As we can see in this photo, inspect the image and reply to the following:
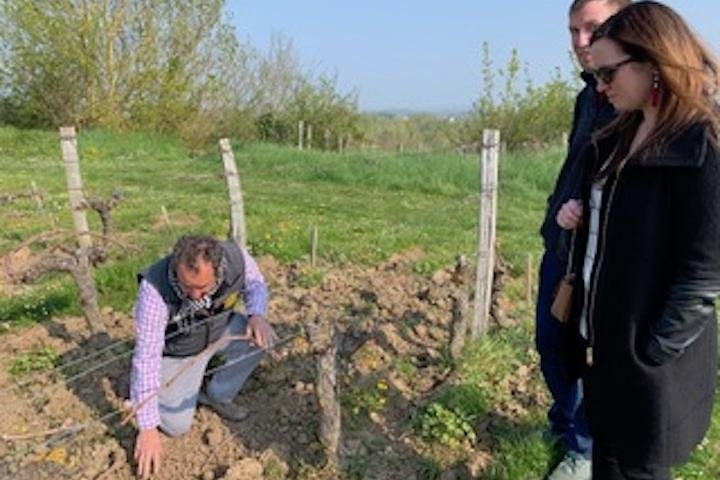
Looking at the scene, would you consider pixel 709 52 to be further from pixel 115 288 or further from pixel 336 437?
pixel 115 288

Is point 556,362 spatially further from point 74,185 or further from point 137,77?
point 137,77

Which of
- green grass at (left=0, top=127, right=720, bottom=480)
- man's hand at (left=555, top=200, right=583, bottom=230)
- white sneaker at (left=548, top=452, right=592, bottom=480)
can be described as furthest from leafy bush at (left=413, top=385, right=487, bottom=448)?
man's hand at (left=555, top=200, right=583, bottom=230)

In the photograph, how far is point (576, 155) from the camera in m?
2.70

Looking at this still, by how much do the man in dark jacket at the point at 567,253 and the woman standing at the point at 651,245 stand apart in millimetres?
274

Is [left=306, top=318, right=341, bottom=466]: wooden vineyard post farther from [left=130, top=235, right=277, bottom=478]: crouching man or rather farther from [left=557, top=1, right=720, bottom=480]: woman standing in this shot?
[left=557, top=1, right=720, bottom=480]: woman standing

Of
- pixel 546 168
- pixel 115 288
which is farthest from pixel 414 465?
pixel 546 168

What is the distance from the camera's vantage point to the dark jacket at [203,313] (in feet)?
11.8

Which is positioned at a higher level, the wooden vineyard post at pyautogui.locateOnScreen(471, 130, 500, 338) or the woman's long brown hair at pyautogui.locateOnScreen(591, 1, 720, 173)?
the woman's long brown hair at pyautogui.locateOnScreen(591, 1, 720, 173)

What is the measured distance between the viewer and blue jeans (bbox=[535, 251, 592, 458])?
116 inches

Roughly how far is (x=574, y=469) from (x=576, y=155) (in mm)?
1385

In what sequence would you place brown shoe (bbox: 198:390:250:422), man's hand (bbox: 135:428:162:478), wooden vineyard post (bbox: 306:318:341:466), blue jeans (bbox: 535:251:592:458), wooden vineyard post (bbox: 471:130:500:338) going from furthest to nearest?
wooden vineyard post (bbox: 471:130:500:338) → brown shoe (bbox: 198:390:250:422) → man's hand (bbox: 135:428:162:478) → wooden vineyard post (bbox: 306:318:341:466) → blue jeans (bbox: 535:251:592:458)

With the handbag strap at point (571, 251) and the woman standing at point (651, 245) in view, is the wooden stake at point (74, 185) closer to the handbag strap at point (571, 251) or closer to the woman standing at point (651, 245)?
the handbag strap at point (571, 251)

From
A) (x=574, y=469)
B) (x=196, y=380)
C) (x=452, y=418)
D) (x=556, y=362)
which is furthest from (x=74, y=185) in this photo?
(x=574, y=469)

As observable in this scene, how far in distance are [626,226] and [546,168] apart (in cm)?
1187
